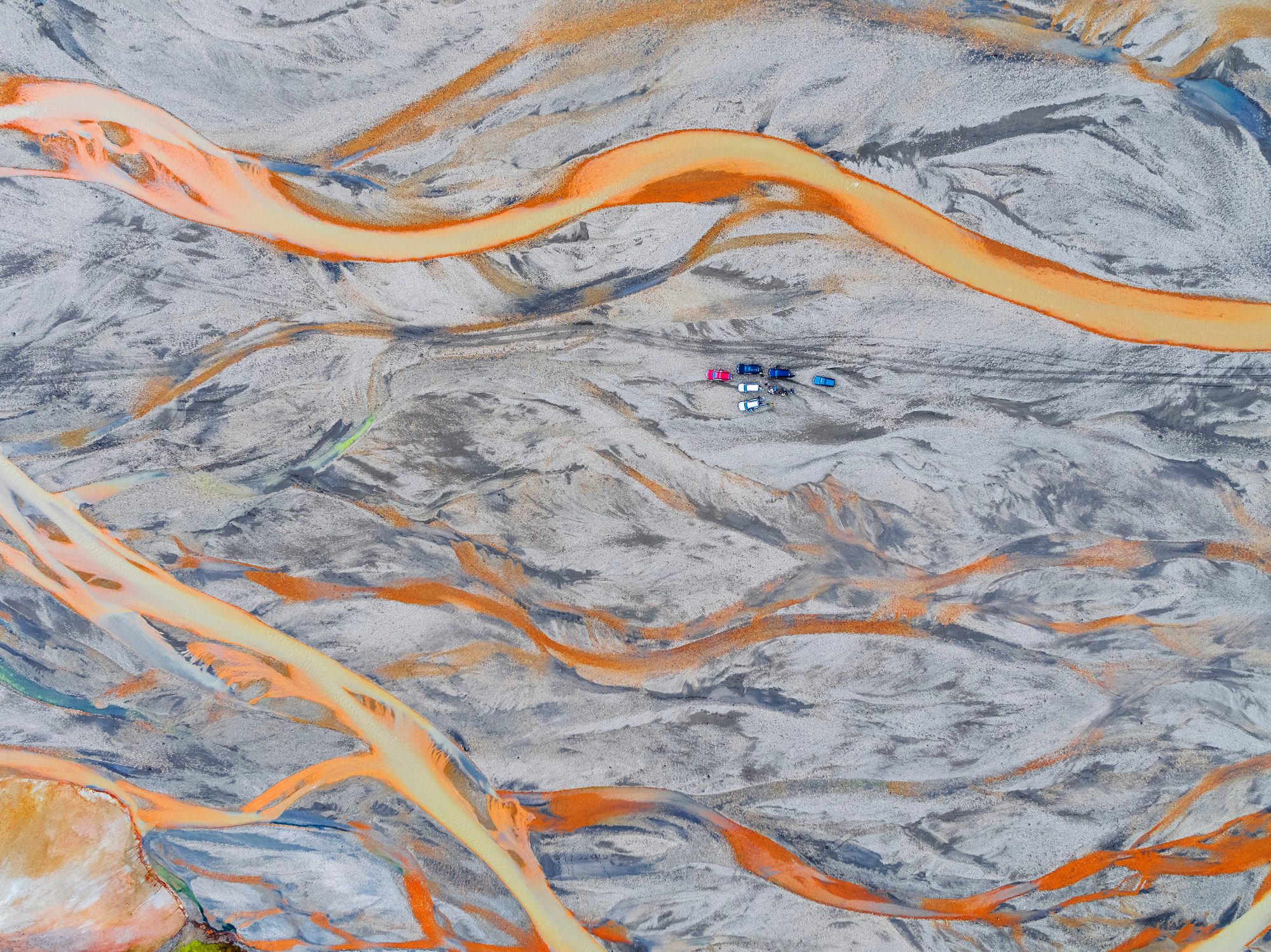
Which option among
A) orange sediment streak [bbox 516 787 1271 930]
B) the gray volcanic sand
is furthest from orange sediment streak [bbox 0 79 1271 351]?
orange sediment streak [bbox 516 787 1271 930]

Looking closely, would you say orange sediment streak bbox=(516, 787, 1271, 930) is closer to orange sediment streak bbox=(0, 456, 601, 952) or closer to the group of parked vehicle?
orange sediment streak bbox=(0, 456, 601, 952)

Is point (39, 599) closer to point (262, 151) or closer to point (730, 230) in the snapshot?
point (262, 151)

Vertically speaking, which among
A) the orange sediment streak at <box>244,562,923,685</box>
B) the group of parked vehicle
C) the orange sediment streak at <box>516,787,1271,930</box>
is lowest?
the orange sediment streak at <box>516,787,1271,930</box>

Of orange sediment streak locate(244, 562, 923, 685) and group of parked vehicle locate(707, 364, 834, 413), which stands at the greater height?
group of parked vehicle locate(707, 364, 834, 413)

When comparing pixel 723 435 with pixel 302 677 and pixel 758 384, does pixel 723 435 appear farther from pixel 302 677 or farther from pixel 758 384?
pixel 302 677

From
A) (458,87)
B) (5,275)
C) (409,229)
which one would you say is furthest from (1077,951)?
(5,275)

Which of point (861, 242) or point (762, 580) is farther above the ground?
point (861, 242)
